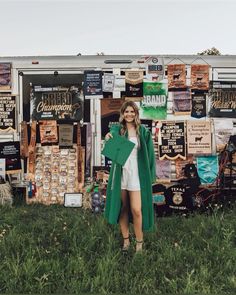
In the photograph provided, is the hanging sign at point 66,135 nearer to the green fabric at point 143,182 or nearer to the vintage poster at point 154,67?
the vintage poster at point 154,67

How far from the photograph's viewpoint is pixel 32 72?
26.3ft

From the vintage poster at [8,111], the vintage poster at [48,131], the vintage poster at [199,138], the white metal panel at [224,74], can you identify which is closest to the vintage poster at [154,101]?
the vintage poster at [199,138]

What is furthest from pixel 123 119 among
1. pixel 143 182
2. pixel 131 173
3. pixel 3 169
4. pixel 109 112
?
pixel 3 169

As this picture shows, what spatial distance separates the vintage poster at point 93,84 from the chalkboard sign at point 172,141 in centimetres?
134

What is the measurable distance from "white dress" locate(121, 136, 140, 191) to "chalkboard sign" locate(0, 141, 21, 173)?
3.66 metres

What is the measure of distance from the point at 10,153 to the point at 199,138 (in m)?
3.52

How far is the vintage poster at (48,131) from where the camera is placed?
807cm

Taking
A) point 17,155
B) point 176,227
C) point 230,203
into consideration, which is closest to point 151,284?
point 176,227

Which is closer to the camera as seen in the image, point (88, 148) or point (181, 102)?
point (181, 102)

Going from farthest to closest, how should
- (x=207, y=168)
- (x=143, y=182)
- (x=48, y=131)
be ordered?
(x=48, y=131), (x=207, y=168), (x=143, y=182)

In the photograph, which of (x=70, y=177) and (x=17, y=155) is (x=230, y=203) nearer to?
(x=70, y=177)

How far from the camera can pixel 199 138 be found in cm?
782

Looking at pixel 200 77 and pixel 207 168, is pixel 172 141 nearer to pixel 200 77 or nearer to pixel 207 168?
pixel 207 168

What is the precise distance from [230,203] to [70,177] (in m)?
2.94
